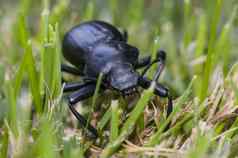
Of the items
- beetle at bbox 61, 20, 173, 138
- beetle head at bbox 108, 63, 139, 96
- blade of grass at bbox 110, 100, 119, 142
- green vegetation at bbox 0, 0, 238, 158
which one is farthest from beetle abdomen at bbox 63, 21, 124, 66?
blade of grass at bbox 110, 100, 119, 142

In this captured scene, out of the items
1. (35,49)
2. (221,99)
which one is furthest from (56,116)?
(35,49)

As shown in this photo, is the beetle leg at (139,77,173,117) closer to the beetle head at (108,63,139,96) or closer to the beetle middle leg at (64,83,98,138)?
the beetle head at (108,63,139,96)

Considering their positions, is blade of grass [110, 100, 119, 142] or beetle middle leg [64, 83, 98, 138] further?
beetle middle leg [64, 83, 98, 138]

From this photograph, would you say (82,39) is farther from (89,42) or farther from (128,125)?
(128,125)

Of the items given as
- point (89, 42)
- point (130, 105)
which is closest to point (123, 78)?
point (130, 105)

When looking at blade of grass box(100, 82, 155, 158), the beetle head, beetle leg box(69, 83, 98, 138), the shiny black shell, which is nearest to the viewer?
blade of grass box(100, 82, 155, 158)

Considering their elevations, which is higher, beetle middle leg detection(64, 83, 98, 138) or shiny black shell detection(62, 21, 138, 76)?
shiny black shell detection(62, 21, 138, 76)

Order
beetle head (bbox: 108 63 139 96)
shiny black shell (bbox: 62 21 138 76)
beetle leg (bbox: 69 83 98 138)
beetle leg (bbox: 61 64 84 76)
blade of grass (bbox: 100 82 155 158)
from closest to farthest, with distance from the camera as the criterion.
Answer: blade of grass (bbox: 100 82 155 158)
beetle leg (bbox: 69 83 98 138)
beetle head (bbox: 108 63 139 96)
shiny black shell (bbox: 62 21 138 76)
beetle leg (bbox: 61 64 84 76)

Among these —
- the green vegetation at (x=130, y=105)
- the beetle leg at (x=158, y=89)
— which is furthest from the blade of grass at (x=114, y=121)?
the beetle leg at (x=158, y=89)

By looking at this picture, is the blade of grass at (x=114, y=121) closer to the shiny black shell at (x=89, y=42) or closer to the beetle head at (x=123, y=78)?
the beetle head at (x=123, y=78)
